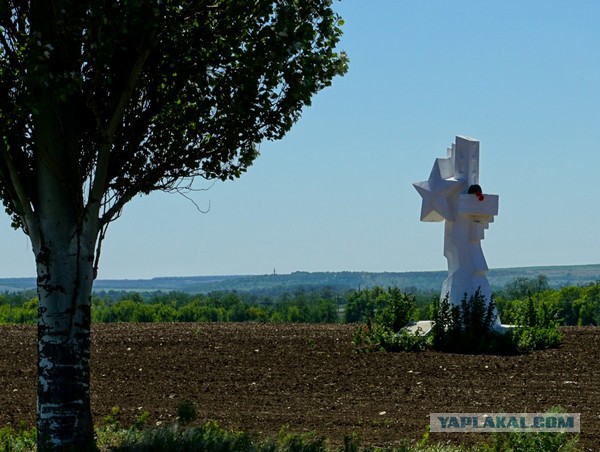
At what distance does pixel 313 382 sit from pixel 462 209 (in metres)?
5.49

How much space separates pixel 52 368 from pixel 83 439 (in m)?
0.66

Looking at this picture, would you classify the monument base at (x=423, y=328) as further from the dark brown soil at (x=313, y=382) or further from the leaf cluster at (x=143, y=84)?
the leaf cluster at (x=143, y=84)

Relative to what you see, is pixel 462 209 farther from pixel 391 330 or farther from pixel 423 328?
pixel 391 330

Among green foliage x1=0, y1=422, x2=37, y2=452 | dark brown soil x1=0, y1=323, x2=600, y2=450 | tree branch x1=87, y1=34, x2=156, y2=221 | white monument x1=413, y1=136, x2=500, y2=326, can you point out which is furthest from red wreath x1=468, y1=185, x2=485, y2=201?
green foliage x1=0, y1=422, x2=37, y2=452

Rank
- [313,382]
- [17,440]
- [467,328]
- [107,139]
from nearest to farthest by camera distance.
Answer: [107,139] < [17,440] < [313,382] < [467,328]

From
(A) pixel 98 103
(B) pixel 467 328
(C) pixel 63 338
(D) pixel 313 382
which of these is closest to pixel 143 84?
(A) pixel 98 103

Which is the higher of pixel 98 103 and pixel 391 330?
pixel 98 103

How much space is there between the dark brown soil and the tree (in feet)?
6.83

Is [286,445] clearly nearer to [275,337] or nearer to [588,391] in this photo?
[588,391]

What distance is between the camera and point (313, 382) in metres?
12.2

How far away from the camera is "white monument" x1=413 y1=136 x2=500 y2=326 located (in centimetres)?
1655

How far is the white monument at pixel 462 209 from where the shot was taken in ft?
54.3

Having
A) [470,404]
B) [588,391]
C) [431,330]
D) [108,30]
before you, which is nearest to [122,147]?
[108,30]

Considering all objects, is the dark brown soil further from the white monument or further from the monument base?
the white monument
